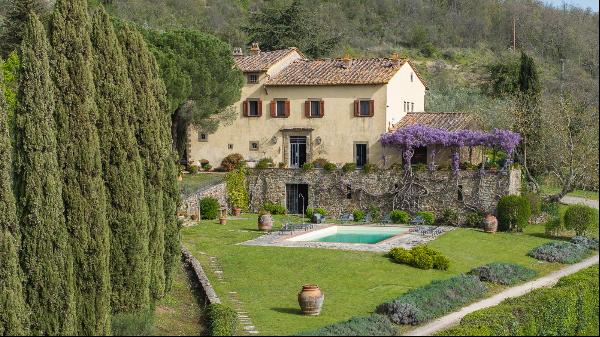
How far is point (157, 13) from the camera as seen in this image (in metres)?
78.4

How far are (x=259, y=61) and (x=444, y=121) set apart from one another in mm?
10429

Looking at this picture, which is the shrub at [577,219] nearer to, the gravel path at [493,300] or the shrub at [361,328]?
the gravel path at [493,300]

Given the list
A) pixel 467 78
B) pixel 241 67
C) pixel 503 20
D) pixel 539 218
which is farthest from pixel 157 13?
pixel 503 20

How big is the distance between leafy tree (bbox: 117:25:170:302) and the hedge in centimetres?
781

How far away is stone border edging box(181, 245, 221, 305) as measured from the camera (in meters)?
22.4

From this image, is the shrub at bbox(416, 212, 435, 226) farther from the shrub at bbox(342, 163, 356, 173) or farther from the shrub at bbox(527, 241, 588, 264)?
the shrub at bbox(527, 241, 588, 264)

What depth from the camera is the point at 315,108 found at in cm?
4191

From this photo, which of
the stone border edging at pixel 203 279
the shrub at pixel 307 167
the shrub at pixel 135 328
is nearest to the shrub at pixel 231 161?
the shrub at pixel 307 167

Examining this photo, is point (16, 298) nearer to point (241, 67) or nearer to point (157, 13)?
point (241, 67)

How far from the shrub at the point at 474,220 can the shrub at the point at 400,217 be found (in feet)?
9.13

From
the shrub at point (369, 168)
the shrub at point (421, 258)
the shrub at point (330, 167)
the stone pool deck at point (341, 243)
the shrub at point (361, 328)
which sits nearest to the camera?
the shrub at point (361, 328)

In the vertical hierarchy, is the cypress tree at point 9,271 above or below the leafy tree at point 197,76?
below

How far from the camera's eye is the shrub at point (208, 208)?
37.2 metres

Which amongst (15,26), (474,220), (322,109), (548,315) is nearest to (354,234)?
(474,220)
